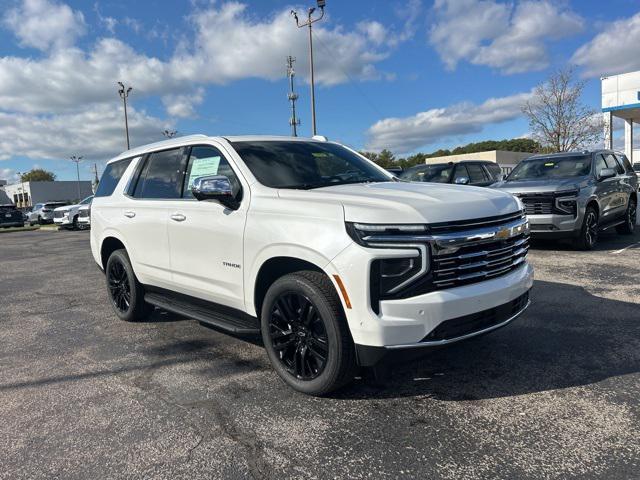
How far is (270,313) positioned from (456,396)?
1.41 metres

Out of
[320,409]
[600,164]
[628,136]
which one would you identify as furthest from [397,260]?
[628,136]

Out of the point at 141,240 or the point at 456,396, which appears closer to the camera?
the point at 456,396

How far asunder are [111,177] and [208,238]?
8.53 ft

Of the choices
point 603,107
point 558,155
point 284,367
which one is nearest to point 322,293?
point 284,367

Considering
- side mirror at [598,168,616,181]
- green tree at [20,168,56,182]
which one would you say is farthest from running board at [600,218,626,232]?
green tree at [20,168,56,182]

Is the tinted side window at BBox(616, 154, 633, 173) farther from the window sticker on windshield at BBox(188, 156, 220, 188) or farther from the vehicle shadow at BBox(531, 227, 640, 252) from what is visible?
the window sticker on windshield at BBox(188, 156, 220, 188)

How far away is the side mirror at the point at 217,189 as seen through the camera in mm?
3799

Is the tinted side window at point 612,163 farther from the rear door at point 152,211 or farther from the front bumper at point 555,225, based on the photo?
the rear door at point 152,211

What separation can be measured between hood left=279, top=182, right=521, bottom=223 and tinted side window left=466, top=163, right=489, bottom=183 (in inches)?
364

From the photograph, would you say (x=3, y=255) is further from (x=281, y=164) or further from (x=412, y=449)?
(x=412, y=449)

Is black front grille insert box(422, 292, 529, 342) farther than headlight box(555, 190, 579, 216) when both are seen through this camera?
No

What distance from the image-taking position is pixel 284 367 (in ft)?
11.8

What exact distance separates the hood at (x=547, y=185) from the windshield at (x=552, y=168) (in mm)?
481

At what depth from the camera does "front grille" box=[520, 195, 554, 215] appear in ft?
28.3
